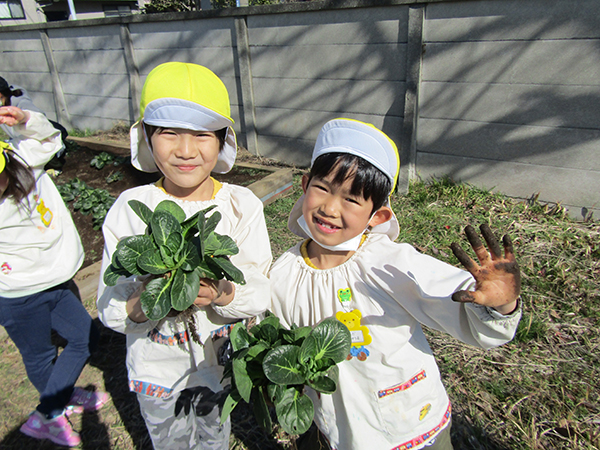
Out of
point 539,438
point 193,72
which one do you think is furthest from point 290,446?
point 193,72

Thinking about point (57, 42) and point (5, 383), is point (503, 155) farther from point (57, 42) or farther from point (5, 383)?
point (57, 42)

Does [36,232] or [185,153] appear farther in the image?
[36,232]

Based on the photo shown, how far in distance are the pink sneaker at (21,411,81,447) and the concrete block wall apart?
13.2 ft

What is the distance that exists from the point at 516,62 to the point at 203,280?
13.0 feet

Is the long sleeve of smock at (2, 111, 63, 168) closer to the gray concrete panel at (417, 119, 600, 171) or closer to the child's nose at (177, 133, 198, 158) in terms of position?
the child's nose at (177, 133, 198, 158)

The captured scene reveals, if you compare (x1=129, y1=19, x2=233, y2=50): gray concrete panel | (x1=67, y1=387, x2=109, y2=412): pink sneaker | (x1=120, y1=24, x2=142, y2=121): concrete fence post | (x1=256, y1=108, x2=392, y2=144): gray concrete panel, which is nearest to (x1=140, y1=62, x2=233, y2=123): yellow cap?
(x1=67, y1=387, x2=109, y2=412): pink sneaker

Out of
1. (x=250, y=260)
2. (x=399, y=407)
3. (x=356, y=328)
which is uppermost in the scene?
(x=250, y=260)

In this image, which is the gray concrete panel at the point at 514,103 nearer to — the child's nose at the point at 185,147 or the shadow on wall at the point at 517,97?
the shadow on wall at the point at 517,97

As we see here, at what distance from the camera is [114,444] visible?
2.16 metres

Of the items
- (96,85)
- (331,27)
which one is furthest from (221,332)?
(96,85)

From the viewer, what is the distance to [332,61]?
16.0ft

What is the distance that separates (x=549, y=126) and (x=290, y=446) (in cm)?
375

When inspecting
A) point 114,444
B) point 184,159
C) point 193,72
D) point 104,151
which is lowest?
point 114,444

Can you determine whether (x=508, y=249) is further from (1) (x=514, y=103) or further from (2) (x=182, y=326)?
(1) (x=514, y=103)
